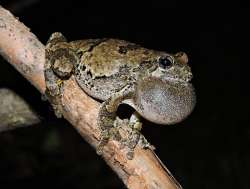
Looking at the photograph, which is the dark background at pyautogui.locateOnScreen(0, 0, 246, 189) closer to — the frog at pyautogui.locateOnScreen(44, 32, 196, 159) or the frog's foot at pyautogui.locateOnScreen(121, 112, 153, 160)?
the frog at pyautogui.locateOnScreen(44, 32, 196, 159)

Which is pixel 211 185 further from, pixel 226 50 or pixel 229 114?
pixel 226 50

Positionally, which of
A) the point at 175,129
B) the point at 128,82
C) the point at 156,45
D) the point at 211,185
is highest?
the point at 156,45

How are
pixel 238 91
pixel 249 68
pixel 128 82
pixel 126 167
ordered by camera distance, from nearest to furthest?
pixel 126 167
pixel 128 82
pixel 238 91
pixel 249 68

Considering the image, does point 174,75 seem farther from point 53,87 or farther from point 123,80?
point 53,87

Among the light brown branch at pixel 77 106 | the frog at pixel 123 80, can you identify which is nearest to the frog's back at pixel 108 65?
the frog at pixel 123 80

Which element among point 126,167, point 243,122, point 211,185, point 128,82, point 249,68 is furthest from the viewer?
point 249,68

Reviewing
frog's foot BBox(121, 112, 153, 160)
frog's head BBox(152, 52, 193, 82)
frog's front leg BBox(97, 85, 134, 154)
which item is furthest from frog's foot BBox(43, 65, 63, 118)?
frog's head BBox(152, 52, 193, 82)

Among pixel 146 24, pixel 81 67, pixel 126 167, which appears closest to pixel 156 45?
pixel 146 24
